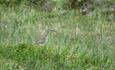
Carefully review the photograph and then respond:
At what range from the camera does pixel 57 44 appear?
7355mm

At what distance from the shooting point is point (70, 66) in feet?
20.1

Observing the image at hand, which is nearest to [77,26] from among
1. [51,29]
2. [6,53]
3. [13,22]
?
[51,29]

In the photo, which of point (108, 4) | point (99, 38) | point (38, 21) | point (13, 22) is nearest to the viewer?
point (99, 38)

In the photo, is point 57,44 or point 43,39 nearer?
point 57,44

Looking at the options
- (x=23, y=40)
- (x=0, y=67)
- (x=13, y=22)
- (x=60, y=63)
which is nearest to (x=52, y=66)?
(x=60, y=63)

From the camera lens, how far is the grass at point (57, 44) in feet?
20.3

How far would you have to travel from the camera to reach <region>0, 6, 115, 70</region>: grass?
620 centimetres

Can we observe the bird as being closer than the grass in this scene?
No

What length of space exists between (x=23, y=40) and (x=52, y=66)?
1549 mm

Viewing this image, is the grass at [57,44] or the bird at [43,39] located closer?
the grass at [57,44]

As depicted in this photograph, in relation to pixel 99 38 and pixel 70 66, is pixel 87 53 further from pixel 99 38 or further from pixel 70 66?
pixel 99 38

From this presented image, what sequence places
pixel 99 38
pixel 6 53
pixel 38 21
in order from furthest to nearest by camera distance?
pixel 38 21 < pixel 99 38 < pixel 6 53

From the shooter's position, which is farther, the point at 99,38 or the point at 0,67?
the point at 99,38

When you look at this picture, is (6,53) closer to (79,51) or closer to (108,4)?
(79,51)
